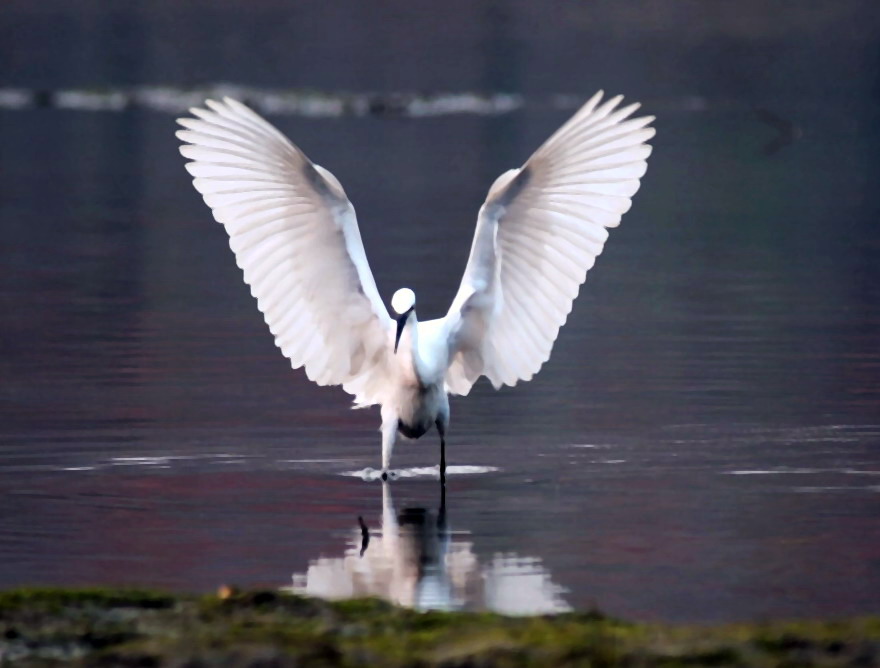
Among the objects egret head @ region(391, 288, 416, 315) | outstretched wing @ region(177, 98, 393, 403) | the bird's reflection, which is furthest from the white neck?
the bird's reflection

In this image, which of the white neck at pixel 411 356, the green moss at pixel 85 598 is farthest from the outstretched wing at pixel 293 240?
the green moss at pixel 85 598

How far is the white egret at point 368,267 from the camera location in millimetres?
11984

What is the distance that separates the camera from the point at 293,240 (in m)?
12.2

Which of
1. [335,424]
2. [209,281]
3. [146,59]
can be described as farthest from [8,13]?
[335,424]

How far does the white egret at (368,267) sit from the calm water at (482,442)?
0.58 meters

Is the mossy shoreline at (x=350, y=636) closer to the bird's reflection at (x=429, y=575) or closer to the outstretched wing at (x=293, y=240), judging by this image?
the bird's reflection at (x=429, y=575)

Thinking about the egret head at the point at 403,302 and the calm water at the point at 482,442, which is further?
the egret head at the point at 403,302

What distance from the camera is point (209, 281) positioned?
2273 cm

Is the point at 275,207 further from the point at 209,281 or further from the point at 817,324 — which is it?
the point at 209,281

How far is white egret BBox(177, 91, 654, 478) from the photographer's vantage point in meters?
12.0

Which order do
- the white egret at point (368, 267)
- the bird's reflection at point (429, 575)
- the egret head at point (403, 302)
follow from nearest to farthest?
the bird's reflection at point (429, 575)
the egret head at point (403, 302)
the white egret at point (368, 267)

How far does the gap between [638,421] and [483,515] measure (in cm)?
296

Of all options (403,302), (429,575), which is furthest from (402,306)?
(429,575)

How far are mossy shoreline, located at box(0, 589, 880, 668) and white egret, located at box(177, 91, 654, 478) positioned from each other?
3696 millimetres
